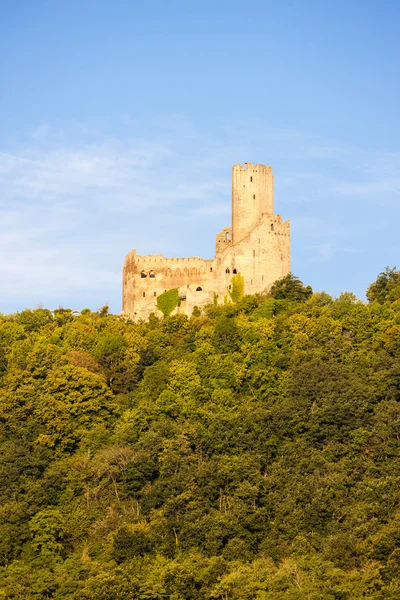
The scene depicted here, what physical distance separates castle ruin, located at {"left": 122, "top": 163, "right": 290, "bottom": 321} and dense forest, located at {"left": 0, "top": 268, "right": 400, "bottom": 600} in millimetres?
2558

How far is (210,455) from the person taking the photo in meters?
63.4

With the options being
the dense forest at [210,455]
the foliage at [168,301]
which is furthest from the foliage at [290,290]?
the foliage at [168,301]

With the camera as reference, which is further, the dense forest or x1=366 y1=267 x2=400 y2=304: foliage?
x1=366 y1=267 x2=400 y2=304: foliage

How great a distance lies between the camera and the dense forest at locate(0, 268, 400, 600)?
184 ft

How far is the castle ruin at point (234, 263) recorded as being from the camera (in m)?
80.9

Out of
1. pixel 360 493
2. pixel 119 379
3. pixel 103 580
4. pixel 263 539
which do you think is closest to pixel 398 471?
pixel 360 493

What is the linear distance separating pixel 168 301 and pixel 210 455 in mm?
19418

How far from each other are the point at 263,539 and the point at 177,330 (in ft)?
70.1

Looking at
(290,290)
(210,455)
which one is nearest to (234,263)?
(290,290)

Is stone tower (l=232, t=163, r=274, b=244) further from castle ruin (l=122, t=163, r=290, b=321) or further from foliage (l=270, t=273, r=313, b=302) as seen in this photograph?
foliage (l=270, t=273, r=313, b=302)

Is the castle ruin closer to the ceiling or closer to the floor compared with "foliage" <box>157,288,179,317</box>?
closer to the ceiling

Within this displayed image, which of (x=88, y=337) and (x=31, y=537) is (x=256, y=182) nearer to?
(x=88, y=337)

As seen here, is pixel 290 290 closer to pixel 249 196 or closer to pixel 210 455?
pixel 249 196

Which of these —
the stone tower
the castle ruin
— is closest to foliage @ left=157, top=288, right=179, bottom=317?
the castle ruin
